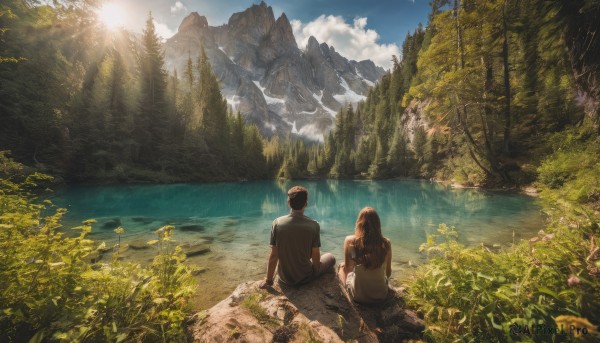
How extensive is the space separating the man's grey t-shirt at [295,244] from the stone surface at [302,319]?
0.76 ft

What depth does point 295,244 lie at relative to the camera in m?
3.86

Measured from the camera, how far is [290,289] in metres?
3.89

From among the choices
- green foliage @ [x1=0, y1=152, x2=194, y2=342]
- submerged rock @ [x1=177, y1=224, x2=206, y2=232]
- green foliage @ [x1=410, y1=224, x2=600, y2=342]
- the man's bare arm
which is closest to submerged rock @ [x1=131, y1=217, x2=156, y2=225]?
submerged rock @ [x1=177, y1=224, x2=206, y2=232]

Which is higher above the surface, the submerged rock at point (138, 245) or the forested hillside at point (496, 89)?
the forested hillside at point (496, 89)

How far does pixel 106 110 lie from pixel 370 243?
4801 centimetres

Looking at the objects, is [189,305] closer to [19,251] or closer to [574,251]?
[19,251]

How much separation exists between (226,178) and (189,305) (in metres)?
52.5

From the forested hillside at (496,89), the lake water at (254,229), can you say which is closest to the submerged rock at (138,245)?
the lake water at (254,229)

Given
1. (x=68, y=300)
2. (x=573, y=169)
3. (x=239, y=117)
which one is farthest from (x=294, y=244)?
(x=239, y=117)

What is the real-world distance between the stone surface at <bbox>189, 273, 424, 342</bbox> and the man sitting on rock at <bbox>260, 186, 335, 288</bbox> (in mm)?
222

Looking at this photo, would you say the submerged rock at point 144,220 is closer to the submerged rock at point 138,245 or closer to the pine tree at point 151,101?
the submerged rock at point 138,245

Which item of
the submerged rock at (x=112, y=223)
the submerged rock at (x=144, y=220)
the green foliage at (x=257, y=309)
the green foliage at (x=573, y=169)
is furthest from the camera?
the submerged rock at (x=144, y=220)

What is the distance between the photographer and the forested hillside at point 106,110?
94.7 feet

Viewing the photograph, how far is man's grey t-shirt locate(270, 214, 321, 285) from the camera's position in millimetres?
3805
